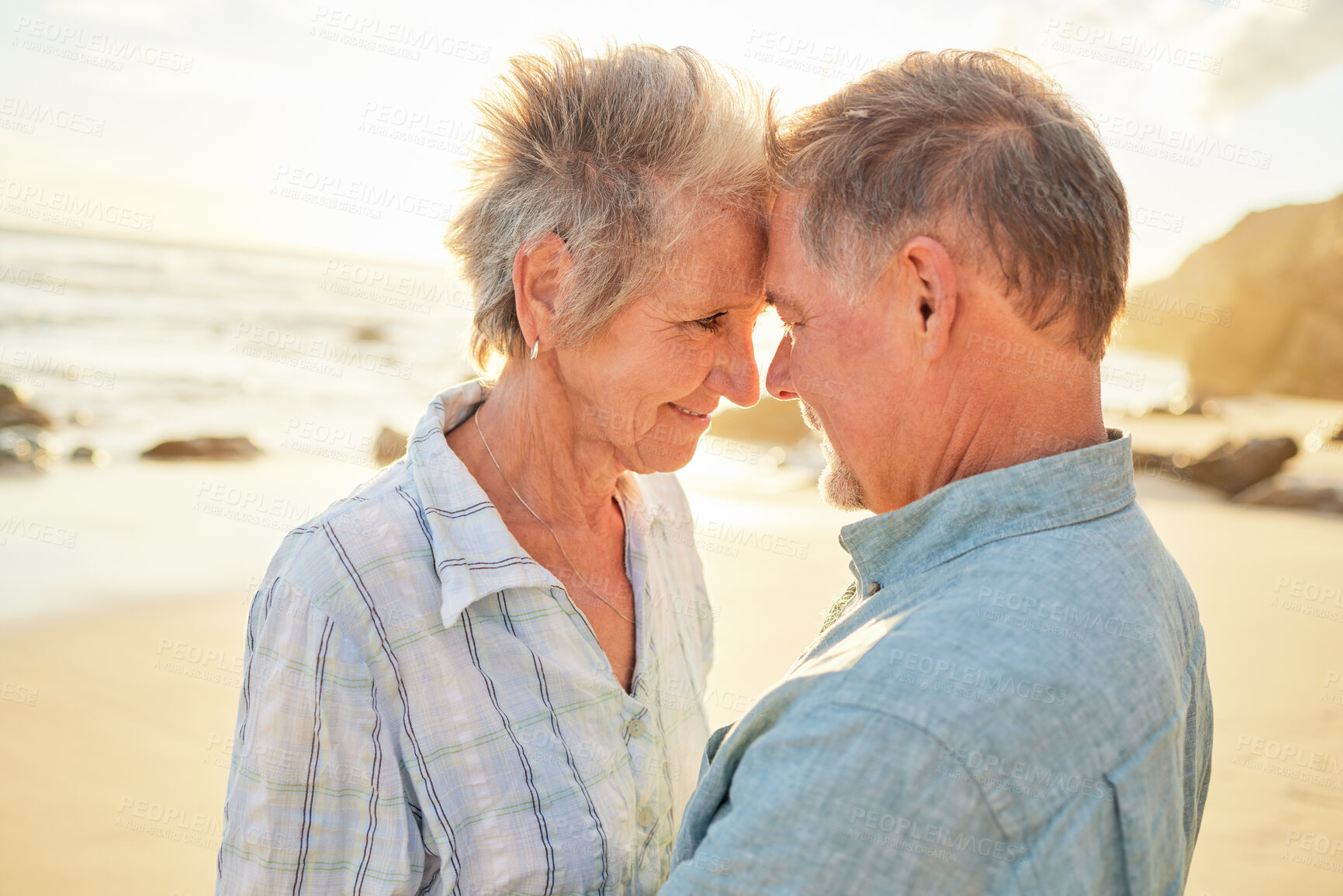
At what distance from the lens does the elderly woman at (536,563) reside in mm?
1763

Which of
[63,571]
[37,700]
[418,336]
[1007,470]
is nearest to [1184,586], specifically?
[1007,470]

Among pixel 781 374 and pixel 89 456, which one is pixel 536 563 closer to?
pixel 781 374

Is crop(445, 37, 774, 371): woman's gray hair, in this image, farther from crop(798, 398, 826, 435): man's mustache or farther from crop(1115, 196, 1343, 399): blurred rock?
crop(1115, 196, 1343, 399): blurred rock

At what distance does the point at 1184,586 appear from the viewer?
5.04 feet

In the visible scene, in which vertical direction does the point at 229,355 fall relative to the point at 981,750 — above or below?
above

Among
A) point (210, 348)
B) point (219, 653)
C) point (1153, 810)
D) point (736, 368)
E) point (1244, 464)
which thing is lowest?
point (219, 653)

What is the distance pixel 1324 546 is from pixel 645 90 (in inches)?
309

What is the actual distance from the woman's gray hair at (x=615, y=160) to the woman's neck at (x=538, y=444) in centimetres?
19

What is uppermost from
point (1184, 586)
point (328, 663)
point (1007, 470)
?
point (1007, 470)

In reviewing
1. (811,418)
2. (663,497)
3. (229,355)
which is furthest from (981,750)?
(229,355)

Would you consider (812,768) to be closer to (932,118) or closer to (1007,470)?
(1007,470)

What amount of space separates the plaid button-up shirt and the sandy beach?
2.95m

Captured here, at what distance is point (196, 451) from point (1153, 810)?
10345 mm

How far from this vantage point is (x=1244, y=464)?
932cm
